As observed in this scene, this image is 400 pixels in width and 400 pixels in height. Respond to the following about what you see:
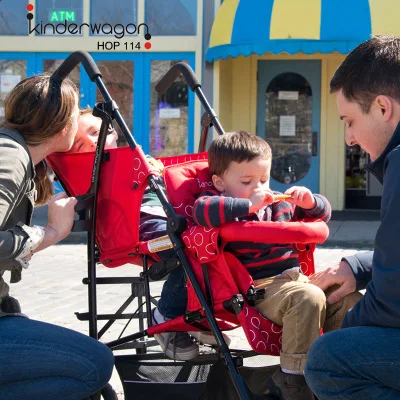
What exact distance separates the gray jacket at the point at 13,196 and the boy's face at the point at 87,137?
83 centimetres

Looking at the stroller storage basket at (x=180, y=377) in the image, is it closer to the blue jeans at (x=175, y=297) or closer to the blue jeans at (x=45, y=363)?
the blue jeans at (x=175, y=297)

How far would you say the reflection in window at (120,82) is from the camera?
14.5m

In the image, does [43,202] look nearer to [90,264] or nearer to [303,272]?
[90,264]

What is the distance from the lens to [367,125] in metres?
2.72

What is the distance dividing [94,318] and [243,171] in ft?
3.28

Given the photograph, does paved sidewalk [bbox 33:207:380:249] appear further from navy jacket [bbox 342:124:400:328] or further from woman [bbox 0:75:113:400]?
navy jacket [bbox 342:124:400:328]

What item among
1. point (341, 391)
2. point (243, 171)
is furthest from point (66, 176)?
point (341, 391)

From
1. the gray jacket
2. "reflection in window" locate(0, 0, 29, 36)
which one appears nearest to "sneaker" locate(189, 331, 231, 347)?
the gray jacket

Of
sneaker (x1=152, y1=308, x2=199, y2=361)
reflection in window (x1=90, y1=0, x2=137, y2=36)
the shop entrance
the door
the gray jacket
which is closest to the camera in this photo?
the gray jacket

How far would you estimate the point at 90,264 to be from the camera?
12.7 feet

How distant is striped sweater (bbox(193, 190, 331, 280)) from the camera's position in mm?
3283

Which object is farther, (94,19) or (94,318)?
(94,19)

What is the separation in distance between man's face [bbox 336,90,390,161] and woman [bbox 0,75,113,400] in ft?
3.92

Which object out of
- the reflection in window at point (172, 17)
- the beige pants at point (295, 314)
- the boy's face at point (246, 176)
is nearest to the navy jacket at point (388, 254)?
the beige pants at point (295, 314)
